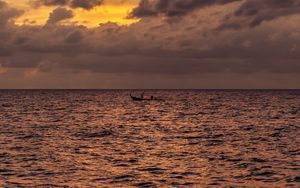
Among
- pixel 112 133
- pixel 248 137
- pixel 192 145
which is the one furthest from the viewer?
pixel 112 133

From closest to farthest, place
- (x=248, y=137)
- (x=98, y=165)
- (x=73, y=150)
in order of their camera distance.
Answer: (x=98, y=165) → (x=73, y=150) → (x=248, y=137)

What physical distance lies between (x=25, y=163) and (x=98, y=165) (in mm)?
5640

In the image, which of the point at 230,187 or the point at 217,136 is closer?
the point at 230,187

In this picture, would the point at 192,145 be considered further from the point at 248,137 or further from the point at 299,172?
the point at 299,172

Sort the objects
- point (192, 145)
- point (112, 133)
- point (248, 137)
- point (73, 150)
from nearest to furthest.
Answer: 1. point (73, 150)
2. point (192, 145)
3. point (248, 137)
4. point (112, 133)

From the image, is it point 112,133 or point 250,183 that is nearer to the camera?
point 250,183

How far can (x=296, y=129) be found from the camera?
59469 mm

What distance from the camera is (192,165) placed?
3167 cm

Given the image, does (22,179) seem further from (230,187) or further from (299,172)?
(299,172)

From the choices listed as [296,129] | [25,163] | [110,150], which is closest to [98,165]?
[25,163]

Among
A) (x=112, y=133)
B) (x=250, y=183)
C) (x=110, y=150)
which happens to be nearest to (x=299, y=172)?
(x=250, y=183)

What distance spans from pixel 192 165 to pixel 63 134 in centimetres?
2534

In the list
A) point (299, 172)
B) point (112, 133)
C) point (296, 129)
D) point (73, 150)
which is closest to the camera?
point (299, 172)

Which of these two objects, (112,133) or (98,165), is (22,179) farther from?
(112,133)
